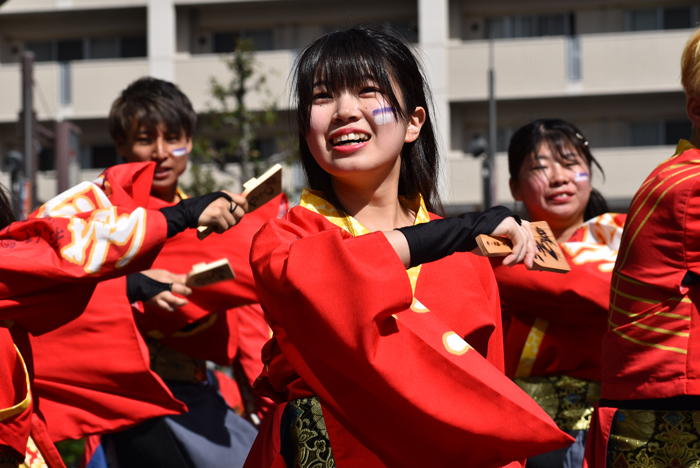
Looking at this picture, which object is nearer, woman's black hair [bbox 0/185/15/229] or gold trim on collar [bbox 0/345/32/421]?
gold trim on collar [bbox 0/345/32/421]

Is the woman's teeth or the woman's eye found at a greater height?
the woman's eye

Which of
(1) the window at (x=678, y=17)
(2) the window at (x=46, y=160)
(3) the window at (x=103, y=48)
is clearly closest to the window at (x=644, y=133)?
(1) the window at (x=678, y=17)

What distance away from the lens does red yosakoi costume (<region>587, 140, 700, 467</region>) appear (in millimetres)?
2166

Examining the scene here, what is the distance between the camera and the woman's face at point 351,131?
204cm

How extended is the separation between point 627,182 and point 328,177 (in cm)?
1641

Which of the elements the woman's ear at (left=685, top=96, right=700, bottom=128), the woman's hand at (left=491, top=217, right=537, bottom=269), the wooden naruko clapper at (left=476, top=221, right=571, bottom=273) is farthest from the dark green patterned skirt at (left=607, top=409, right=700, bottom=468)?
the woman's ear at (left=685, top=96, right=700, bottom=128)

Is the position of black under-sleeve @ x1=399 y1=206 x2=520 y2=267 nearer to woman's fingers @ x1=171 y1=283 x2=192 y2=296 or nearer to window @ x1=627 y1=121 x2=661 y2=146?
woman's fingers @ x1=171 y1=283 x2=192 y2=296

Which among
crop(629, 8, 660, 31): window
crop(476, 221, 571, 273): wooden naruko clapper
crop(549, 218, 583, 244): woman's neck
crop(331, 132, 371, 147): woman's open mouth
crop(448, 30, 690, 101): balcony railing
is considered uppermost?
crop(629, 8, 660, 31): window

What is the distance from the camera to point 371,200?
86.1 inches

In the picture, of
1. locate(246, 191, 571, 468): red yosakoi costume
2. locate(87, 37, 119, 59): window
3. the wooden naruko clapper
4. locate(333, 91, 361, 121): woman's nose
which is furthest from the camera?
locate(87, 37, 119, 59): window

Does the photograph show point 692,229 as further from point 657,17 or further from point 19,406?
point 657,17

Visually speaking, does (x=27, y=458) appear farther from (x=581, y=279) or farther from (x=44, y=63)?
(x=44, y=63)

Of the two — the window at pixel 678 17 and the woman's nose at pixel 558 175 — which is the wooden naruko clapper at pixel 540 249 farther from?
the window at pixel 678 17

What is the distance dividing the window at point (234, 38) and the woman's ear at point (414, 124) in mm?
17198
